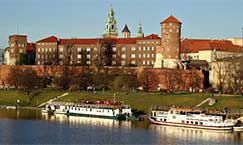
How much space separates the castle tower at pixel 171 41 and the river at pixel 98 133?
94.7 ft

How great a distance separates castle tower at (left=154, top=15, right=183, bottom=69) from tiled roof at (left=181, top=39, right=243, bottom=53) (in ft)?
38.4

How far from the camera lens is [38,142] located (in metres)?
44.9

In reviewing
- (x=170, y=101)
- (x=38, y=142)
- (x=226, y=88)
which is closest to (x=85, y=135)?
(x=38, y=142)

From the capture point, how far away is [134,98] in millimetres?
71875

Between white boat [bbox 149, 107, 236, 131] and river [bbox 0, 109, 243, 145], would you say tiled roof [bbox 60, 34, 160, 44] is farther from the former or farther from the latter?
white boat [bbox 149, 107, 236, 131]

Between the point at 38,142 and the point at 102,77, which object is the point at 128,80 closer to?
the point at 102,77

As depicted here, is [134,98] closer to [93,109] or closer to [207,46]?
A: [93,109]

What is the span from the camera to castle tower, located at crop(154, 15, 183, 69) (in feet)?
295

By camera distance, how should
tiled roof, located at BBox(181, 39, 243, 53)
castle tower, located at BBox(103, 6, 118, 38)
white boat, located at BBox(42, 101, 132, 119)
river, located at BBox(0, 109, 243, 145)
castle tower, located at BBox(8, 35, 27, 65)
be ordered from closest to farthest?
river, located at BBox(0, 109, 243, 145)
white boat, located at BBox(42, 101, 132, 119)
tiled roof, located at BBox(181, 39, 243, 53)
castle tower, located at BBox(8, 35, 27, 65)
castle tower, located at BBox(103, 6, 118, 38)

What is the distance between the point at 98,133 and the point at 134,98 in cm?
2148

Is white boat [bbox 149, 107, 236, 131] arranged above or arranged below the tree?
below

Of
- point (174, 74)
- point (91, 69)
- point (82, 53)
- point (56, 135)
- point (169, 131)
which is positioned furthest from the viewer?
point (82, 53)

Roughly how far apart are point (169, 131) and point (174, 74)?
33149 millimetres

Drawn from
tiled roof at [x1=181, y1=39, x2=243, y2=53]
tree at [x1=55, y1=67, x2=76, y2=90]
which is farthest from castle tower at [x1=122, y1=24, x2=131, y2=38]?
tree at [x1=55, y1=67, x2=76, y2=90]
